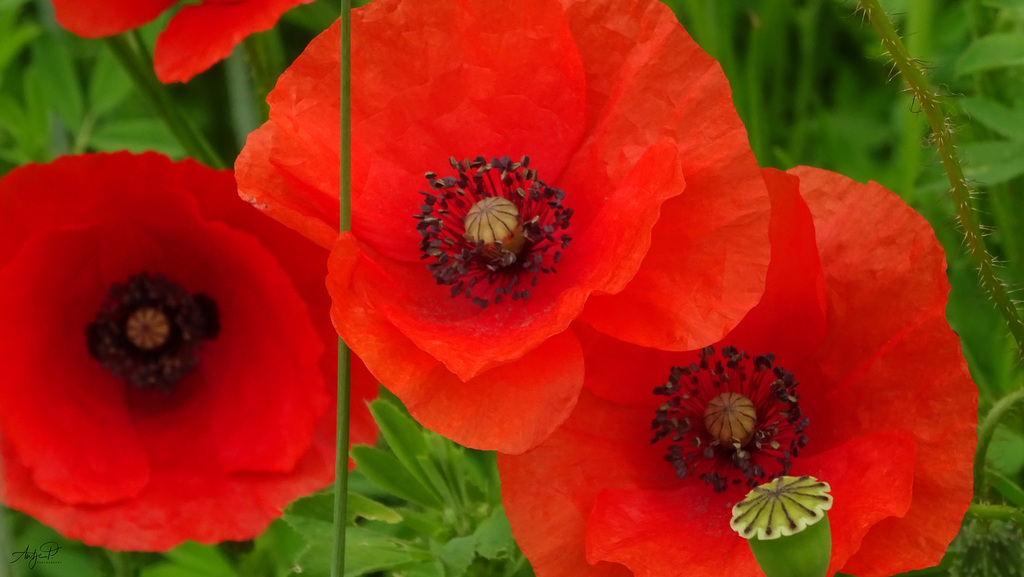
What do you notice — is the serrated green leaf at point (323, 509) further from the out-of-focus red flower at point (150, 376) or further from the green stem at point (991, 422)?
the green stem at point (991, 422)

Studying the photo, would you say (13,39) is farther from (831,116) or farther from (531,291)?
(831,116)

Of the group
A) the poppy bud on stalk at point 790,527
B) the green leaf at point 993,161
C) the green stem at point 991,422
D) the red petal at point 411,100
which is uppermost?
the green leaf at point 993,161

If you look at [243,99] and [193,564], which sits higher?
[243,99]

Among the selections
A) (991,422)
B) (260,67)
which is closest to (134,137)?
(260,67)

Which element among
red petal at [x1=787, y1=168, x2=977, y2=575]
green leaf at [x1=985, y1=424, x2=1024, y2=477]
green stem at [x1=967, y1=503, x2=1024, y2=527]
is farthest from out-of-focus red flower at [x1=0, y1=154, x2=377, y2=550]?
green leaf at [x1=985, y1=424, x2=1024, y2=477]

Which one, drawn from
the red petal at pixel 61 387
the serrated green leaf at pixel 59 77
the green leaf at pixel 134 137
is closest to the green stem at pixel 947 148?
the red petal at pixel 61 387

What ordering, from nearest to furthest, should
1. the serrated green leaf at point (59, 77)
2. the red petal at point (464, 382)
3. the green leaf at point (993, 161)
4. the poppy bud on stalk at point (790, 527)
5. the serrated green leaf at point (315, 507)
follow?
the poppy bud on stalk at point (790, 527) → the red petal at point (464, 382) → the serrated green leaf at point (315, 507) → the green leaf at point (993, 161) → the serrated green leaf at point (59, 77)

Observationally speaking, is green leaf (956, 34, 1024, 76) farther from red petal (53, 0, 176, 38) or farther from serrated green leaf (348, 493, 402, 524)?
red petal (53, 0, 176, 38)
